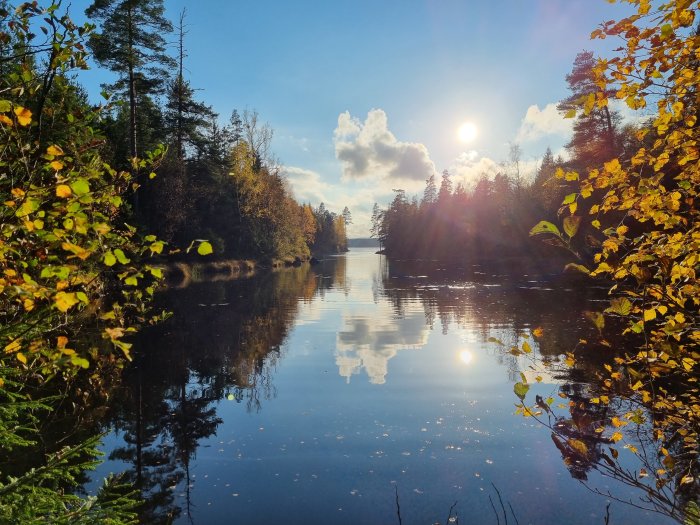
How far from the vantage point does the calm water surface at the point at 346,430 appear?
5.93m

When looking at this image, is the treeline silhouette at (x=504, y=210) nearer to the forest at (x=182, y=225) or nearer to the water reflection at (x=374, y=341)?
the forest at (x=182, y=225)

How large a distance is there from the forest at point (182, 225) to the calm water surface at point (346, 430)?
2.70 ft

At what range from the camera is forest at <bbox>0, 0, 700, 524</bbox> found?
2.32 meters

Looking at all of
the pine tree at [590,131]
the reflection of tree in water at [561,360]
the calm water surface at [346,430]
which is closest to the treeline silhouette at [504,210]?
the pine tree at [590,131]

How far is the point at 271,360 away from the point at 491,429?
6.71 metres

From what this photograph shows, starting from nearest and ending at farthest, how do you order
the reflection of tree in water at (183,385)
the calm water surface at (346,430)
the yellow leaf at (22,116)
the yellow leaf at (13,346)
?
the yellow leaf at (22,116)
the yellow leaf at (13,346)
the calm water surface at (346,430)
the reflection of tree in water at (183,385)

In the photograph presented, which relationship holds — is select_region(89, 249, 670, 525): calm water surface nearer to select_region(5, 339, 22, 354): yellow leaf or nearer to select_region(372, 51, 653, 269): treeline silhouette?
select_region(5, 339, 22, 354): yellow leaf

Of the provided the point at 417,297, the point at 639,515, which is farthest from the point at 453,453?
the point at 417,297

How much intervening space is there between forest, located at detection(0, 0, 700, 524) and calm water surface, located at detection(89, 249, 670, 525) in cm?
82

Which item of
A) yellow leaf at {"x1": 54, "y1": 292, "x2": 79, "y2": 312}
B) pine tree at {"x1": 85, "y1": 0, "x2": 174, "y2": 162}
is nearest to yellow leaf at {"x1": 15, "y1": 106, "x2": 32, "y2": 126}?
yellow leaf at {"x1": 54, "y1": 292, "x2": 79, "y2": 312}

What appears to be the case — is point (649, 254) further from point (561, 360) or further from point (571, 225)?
point (561, 360)

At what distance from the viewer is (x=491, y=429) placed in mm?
8109

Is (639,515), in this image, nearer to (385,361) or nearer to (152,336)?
(385,361)

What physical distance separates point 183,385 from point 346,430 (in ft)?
14.9
